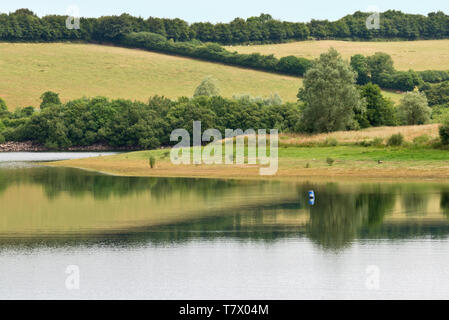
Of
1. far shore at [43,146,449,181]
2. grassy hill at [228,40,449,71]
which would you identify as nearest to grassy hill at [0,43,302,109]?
grassy hill at [228,40,449,71]

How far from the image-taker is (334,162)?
215 feet

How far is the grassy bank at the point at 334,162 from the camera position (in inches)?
2422

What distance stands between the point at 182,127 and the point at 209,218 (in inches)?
3801

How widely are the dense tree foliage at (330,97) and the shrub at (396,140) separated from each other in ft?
47.4

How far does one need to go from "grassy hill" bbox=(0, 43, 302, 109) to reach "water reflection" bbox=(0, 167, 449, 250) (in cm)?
10416

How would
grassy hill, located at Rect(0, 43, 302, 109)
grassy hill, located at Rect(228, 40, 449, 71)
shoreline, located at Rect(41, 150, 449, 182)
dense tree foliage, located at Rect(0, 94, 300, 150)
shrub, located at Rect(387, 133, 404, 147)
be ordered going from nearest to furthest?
1. shoreline, located at Rect(41, 150, 449, 182)
2. shrub, located at Rect(387, 133, 404, 147)
3. dense tree foliage, located at Rect(0, 94, 300, 150)
4. grassy hill, located at Rect(0, 43, 302, 109)
5. grassy hill, located at Rect(228, 40, 449, 71)

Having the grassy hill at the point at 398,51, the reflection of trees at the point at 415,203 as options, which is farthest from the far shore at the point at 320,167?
the grassy hill at the point at 398,51

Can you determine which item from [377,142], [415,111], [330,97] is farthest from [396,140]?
[415,111]

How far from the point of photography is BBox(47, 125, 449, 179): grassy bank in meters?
61.5

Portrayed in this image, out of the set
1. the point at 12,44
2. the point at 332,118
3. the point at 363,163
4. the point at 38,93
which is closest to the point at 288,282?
the point at 363,163

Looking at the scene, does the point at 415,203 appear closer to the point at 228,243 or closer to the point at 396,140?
the point at 228,243

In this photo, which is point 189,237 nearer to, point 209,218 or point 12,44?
point 209,218

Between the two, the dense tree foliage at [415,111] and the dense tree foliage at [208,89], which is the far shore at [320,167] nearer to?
the dense tree foliage at [415,111]

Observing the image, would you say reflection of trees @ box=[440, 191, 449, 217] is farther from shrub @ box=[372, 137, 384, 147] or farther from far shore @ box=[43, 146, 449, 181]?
shrub @ box=[372, 137, 384, 147]
